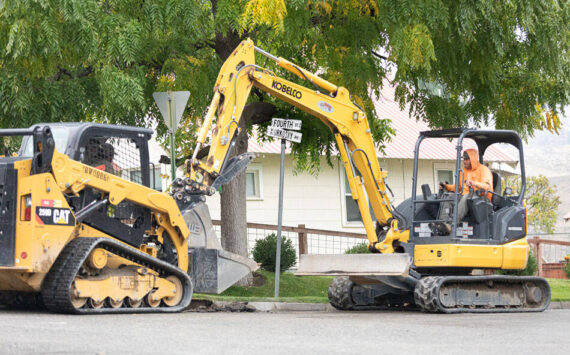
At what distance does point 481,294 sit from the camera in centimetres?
1482

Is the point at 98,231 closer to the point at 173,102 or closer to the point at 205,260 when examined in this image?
the point at 205,260

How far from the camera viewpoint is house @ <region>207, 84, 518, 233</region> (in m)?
27.1

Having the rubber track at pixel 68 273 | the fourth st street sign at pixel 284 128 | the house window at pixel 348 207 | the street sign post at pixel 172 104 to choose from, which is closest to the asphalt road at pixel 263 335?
the rubber track at pixel 68 273

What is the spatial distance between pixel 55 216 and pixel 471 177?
674 cm

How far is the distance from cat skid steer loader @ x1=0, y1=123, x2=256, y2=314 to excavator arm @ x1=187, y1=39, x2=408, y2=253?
1284mm

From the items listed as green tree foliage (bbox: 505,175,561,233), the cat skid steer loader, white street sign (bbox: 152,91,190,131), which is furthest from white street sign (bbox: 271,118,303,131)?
green tree foliage (bbox: 505,175,561,233)

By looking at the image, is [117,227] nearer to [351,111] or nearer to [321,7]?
[351,111]

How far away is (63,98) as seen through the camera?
15.9 meters

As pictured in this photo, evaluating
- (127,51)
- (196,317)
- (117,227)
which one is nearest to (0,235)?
(117,227)

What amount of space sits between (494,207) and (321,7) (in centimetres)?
453

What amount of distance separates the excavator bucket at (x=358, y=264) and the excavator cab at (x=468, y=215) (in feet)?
2.46

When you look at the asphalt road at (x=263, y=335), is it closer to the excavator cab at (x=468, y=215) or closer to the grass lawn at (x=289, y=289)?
the excavator cab at (x=468, y=215)

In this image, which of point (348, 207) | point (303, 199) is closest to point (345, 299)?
point (303, 199)

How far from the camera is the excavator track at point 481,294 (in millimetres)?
14039
